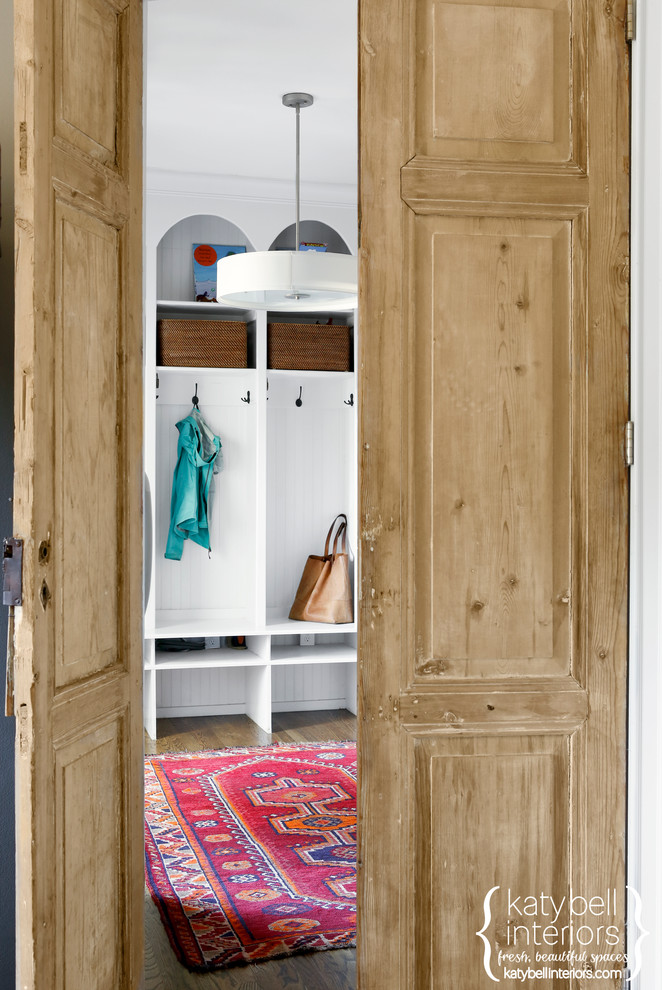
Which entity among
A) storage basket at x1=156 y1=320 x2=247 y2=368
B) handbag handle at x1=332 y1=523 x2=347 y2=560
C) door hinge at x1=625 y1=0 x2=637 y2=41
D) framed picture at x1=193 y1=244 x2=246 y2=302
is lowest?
handbag handle at x1=332 y1=523 x2=347 y2=560

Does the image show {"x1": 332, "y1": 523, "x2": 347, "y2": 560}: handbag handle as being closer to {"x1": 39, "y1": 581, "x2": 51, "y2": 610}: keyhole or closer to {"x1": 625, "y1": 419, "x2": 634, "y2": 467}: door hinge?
{"x1": 625, "y1": 419, "x2": 634, "y2": 467}: door hinge

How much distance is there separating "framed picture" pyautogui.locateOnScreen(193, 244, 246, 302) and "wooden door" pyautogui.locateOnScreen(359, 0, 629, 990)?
3.71 metres

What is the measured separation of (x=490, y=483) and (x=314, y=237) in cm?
436

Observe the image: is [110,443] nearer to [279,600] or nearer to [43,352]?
[43,352]

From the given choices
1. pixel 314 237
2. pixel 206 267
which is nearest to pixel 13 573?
pixel 206 267

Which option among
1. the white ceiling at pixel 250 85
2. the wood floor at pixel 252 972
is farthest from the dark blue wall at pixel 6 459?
the white ceiling at pixel 250 85

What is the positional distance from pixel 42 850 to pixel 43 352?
2.87 feet

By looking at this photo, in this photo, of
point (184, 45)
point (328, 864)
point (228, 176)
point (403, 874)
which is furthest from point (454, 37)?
Answer: point (228, 176)

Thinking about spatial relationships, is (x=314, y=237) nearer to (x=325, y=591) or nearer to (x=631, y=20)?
(x=325, y=591)

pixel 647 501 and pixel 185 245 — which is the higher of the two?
pixel 185 245

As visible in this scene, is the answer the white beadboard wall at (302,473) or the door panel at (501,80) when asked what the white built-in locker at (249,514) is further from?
the door panel at (501,80)

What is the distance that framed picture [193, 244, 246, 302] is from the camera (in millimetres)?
5536

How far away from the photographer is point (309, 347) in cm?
556

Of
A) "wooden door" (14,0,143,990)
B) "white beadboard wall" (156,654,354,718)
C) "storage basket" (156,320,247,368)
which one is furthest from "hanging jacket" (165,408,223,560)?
"wooden door" (14,0,143,990)
